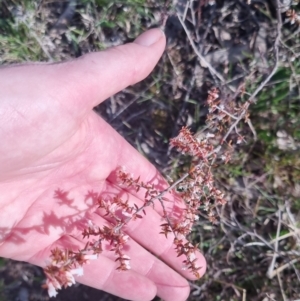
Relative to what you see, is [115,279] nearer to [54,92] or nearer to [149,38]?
[54,92]

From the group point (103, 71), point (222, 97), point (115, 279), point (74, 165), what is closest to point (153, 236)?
point (115, 279)

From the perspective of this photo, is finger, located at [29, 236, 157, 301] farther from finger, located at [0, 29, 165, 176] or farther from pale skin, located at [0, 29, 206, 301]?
finger, located at [0, 29, 165, 176]

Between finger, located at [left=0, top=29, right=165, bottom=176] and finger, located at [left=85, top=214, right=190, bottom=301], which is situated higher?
finger, located at [left=0, top=29, right=165, bottom=176]

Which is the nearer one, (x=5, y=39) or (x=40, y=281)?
(x=5, y=39)

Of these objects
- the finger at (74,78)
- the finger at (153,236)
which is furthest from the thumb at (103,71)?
the finger at (153,236)

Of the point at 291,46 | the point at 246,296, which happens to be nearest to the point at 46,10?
the point at 291,46

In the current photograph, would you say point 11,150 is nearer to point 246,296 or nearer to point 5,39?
point 5,39

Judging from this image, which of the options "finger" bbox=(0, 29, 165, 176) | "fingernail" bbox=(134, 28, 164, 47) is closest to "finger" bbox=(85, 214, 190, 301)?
"finger" bbox=(0, 29, 165, 176)

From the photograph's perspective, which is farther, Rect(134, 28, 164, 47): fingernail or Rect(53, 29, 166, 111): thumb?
Rect(134, 28, 164, 47): fingernail
